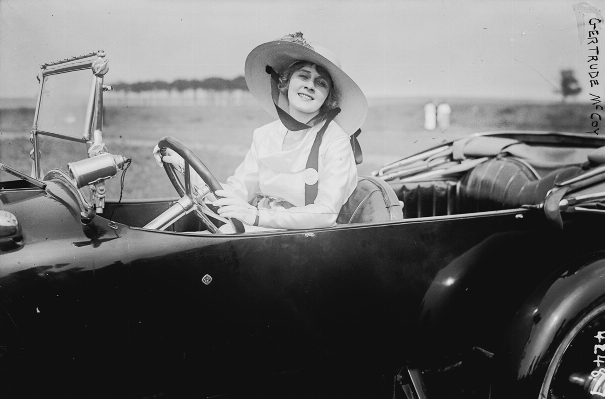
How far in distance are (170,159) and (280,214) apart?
44 centimetres

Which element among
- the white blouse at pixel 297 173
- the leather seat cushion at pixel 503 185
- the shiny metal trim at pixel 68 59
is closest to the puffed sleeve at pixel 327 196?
the white blouse at pixel 297 173

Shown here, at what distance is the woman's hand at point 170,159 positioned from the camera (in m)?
1.96

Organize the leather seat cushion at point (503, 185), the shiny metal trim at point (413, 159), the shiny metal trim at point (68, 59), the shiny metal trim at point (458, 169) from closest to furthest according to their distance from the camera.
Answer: the shiny metal trim at point (68, 59), the leather seat cushion at point (503, 185), the shiny metal trim at point (458, 169), the shiny metal trim at point (413, 159)

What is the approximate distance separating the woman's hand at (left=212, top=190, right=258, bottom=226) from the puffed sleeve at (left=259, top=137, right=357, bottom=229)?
4cm

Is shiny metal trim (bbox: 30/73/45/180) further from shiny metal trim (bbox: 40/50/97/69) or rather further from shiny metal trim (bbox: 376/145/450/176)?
shiny metal trim (bbox: 376/145/450/176)

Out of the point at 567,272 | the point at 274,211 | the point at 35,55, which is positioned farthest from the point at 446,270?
the point at 35,55

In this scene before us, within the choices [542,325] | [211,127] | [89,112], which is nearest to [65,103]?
[89,112]

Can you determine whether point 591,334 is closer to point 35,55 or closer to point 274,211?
point 274,211

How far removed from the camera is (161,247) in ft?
5.38

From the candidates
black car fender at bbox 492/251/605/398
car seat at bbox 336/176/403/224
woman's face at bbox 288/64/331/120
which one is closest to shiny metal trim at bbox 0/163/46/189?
woman's face at bbox 288/64/331/120

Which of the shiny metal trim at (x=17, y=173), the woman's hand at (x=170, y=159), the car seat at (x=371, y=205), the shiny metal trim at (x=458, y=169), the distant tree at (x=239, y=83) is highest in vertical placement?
the distant tree at (x=239, y=83)

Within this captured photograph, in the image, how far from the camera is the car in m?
1.56

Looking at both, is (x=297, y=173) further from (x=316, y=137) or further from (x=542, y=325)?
(x=542, y=325)

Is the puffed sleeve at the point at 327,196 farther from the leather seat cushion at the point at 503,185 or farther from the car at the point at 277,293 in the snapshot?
the leather seat cushion at the point at 503,185
